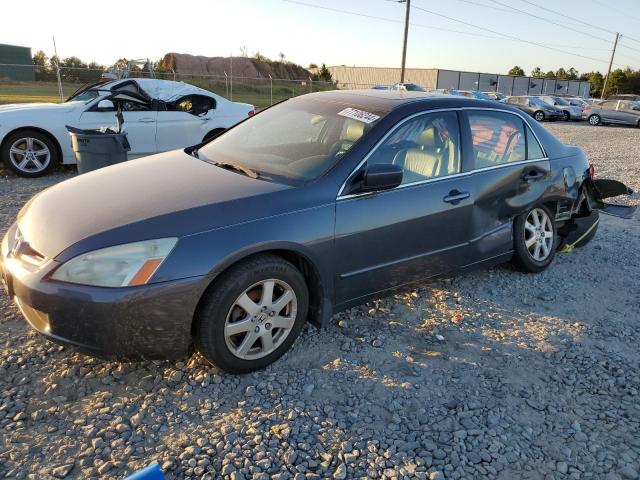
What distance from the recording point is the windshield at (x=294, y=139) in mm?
3293

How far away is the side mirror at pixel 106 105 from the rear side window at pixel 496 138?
6.05 m

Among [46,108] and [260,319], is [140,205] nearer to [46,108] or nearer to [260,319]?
[260,319]

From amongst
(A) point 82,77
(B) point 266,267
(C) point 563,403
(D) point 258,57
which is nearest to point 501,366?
(C) point 563,403

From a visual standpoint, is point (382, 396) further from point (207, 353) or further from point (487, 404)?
point (207, 353)

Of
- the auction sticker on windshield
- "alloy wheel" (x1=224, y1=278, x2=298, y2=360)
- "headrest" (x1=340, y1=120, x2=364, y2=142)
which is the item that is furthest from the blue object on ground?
the auction sticker on windshield

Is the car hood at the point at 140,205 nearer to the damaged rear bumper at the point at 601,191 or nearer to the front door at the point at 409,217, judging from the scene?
the front door at the point at 409,217

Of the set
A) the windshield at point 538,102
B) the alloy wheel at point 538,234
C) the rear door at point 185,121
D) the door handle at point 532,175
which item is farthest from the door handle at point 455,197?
the windshield at point 538,102

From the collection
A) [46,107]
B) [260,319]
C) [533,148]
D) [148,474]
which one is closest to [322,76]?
[46,107]

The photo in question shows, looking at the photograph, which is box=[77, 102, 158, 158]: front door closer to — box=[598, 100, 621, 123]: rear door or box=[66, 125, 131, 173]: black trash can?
box=[66, 125, 131, 173]: black trash can

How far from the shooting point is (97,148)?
6.16m

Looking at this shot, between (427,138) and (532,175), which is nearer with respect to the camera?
(427,138)

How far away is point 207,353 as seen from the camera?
2.74 m

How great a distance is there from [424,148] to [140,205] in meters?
2.03

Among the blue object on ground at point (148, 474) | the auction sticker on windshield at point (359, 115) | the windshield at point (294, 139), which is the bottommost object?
the blue object on ground at point (148, 474)
